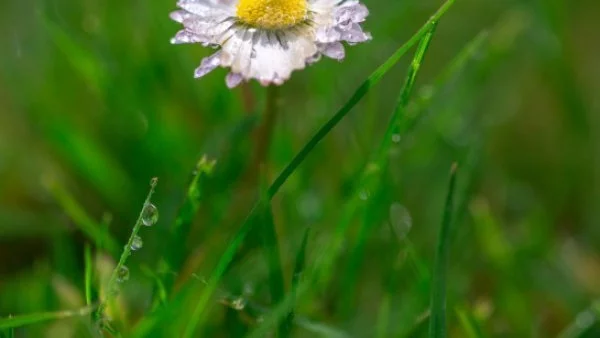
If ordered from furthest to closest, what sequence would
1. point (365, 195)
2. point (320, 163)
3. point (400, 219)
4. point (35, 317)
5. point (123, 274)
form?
point (320, 163) < point (400, 219) < point (365, 195) < point (123, 274) < point (35, 317)

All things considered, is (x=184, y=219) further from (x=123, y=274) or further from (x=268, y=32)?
(x=268, y=32)

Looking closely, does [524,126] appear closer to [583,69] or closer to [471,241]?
[583,69]

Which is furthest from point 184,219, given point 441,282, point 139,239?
point 441,282

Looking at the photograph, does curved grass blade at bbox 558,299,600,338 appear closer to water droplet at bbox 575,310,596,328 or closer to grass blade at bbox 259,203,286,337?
water droplet at bbox 575,310,596,328

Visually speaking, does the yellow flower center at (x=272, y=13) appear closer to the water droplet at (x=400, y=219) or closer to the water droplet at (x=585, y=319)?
the water droplet at (x=400, y=219)

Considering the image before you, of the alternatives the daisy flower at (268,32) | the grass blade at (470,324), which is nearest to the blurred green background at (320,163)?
the grass blade at (470,324)

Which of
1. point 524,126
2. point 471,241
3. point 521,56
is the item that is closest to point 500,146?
point 524,126
